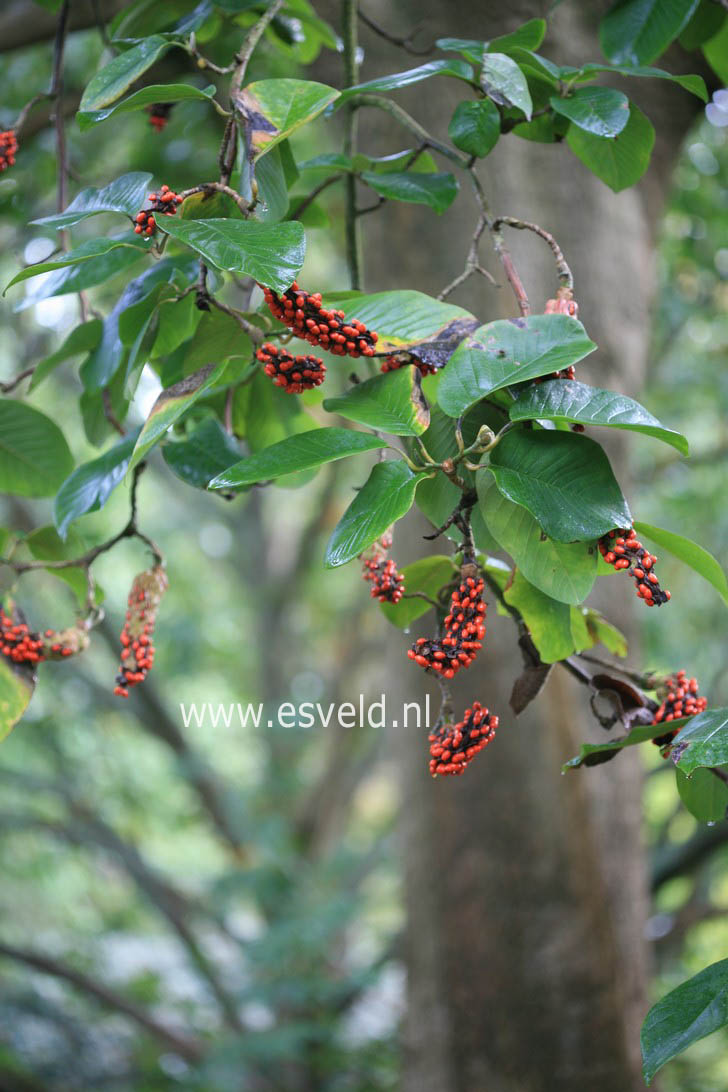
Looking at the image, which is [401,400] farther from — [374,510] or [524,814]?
[524,814]

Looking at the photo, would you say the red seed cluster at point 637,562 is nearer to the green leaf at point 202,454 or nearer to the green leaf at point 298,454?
the green leaf at point 298,454

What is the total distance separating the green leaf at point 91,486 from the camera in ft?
1.78

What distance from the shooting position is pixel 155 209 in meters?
0.42

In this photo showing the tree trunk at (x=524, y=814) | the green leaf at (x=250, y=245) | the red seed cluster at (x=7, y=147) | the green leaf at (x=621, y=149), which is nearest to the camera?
the green leaf at (x=250, y=245)

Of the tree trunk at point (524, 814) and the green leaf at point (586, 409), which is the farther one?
the tree trunk at point (524, 814)

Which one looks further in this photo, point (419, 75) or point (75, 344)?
point (75, 344)

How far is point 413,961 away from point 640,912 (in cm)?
28

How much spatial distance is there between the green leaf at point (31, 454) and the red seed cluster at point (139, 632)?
0.45 feet

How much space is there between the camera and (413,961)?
1125 mm

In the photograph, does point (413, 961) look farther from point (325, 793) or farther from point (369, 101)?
point (325, 793)

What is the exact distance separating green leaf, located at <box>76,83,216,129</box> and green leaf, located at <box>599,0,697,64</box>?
35cm

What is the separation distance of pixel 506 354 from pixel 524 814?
713 mm

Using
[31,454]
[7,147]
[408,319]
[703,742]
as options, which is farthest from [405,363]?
[7,147]

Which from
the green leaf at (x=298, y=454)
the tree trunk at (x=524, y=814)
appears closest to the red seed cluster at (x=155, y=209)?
the green leaf at (x=298, y=454)
